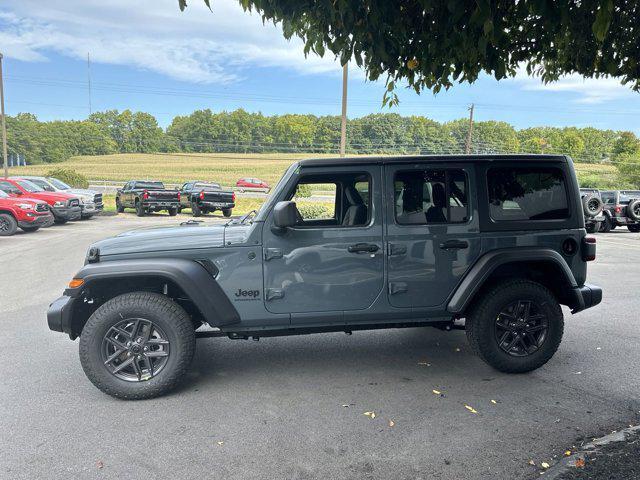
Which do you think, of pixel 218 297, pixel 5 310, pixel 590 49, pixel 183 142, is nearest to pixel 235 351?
pixel 218 297

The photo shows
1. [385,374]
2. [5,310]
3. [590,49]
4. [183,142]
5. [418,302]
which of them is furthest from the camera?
[183,142]

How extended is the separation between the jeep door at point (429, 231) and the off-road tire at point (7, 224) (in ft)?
50.5

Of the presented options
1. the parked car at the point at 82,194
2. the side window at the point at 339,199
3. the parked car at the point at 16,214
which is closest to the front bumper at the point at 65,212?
the parked car at the point at 82,194

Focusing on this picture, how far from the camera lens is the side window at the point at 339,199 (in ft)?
14.0

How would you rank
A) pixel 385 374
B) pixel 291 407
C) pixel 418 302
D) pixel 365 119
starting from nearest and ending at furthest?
pixel 291 407, pixel 418 302, pixel 385 374, pixel 365 119

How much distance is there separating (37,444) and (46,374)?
53.2 inches

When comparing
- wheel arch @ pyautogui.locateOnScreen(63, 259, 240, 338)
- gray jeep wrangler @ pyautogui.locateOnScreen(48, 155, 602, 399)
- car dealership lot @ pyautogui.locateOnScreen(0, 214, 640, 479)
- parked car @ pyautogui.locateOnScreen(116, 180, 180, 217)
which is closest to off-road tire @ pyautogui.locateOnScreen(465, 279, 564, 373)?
gray jeep wrangler @ pyautogui.locateOnScreen(48, 155, 602, 399)

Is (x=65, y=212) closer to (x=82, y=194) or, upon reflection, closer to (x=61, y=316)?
(x=82, y=194)

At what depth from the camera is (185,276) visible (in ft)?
12.8

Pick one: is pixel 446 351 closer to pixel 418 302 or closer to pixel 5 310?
pixel 418 302

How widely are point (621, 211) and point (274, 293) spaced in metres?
19.9

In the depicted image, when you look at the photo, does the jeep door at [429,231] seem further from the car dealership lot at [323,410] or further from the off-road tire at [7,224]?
the off-road tire at [7,224]

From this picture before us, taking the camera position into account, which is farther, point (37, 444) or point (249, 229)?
point (249, 229)

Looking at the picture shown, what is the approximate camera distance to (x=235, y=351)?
5172 mm
